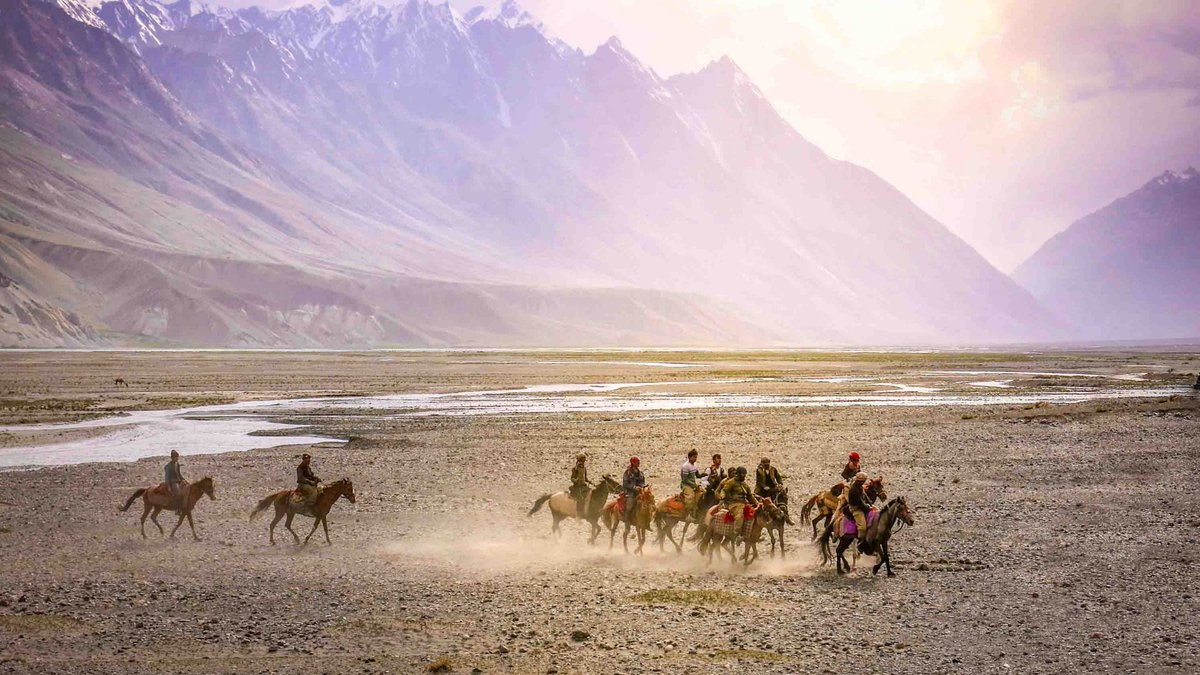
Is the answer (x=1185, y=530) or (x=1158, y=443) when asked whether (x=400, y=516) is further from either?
(x=1158, y=443)

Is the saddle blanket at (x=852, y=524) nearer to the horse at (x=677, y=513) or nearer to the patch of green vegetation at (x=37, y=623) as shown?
the horse at (x=677, y=513)

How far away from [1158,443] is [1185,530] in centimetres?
1688

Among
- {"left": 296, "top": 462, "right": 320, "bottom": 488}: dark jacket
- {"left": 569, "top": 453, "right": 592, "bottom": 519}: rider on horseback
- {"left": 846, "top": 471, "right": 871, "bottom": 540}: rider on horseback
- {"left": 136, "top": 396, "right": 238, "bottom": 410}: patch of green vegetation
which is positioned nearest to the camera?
{"left": 846, "top": 471, "right": 871, "bottom": 540}: rider on horseback

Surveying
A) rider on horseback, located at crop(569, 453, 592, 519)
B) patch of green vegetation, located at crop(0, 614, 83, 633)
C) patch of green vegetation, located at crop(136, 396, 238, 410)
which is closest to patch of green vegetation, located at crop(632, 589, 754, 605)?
rider on horseback, located at crop(569, 453, 592, 519)

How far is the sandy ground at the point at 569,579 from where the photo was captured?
13.4m

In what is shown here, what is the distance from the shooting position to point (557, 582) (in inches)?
683

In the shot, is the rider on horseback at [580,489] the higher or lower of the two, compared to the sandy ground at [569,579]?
higher

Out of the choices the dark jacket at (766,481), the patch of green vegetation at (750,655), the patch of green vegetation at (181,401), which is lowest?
the patch of green vegetation at (750,655)

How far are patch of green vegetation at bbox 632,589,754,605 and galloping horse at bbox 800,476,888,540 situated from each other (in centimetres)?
279

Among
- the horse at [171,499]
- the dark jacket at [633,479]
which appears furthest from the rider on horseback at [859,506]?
the horse at [171,499]

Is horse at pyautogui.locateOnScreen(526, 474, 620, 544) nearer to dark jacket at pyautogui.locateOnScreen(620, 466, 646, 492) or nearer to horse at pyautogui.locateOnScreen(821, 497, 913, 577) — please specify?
dark jacket at pyautogui.locateOnScreen(620, 466, 646, 492)

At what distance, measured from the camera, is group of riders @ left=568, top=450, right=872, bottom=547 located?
17703 millimetres

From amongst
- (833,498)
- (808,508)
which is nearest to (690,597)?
(833,498)

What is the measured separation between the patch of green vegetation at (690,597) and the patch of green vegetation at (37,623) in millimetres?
7979
